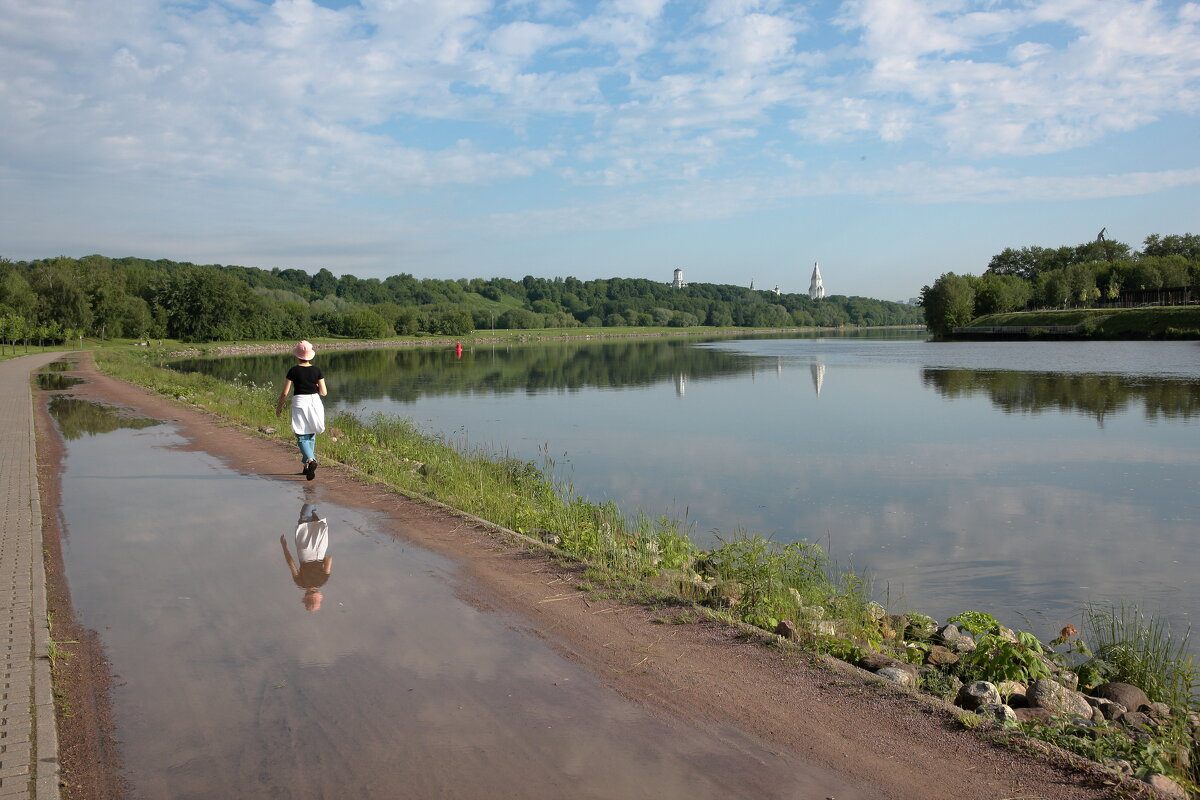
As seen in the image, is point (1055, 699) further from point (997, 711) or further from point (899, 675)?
point (899, 675)

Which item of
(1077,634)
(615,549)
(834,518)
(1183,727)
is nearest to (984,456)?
(834,518)

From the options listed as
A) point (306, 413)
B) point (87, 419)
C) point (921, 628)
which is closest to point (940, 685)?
point (921, 628)

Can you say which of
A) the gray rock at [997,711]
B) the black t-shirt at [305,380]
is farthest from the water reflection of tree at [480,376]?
the gray rock at [997,711]

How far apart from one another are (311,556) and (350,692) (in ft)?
11.0

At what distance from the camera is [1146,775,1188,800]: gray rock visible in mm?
4012

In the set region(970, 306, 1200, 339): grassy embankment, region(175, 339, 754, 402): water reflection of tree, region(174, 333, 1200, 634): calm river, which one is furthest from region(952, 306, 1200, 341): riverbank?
region(174, 333, 1200, 634): calm river

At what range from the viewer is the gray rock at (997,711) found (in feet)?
16.3

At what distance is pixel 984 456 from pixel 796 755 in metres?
15.5

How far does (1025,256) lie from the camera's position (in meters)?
137

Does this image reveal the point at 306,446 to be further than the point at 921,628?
Yes

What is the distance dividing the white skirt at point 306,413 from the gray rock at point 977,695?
9.49 meters

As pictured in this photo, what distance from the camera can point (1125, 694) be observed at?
6.24 m

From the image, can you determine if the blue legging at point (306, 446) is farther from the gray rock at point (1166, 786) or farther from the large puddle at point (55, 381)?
the large puddle at point (55, 381)

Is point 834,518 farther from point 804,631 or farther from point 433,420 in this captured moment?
point 433,420
